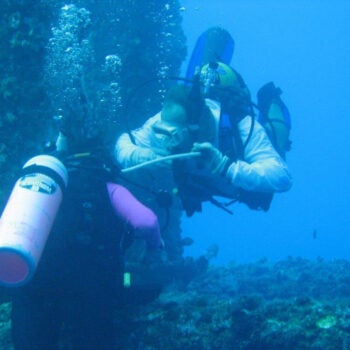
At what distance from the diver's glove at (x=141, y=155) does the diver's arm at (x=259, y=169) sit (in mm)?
1038

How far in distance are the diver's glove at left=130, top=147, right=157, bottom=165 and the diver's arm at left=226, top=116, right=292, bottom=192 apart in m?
1.04

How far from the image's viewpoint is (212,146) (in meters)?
4.26

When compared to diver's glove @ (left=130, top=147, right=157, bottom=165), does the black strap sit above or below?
below

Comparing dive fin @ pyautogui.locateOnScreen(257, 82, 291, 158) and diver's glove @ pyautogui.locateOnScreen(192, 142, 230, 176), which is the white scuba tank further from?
dive fin @ pyautogui.locateOnScreen(257, 82, 291, 158)

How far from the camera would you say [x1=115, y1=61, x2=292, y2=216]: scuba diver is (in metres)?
4.41

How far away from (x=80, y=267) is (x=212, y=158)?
1.85m

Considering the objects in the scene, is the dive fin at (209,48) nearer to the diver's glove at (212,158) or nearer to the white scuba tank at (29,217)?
the diver's glove at (212,158)

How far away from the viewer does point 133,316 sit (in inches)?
157

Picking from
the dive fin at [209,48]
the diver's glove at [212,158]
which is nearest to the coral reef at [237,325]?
the diver's glove at [212,158]

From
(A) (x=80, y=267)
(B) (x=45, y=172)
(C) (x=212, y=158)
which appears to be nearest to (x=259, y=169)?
(C) (x=212, y=158)

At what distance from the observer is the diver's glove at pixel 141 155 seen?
4.80m

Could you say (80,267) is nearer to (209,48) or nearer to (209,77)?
(209,77)

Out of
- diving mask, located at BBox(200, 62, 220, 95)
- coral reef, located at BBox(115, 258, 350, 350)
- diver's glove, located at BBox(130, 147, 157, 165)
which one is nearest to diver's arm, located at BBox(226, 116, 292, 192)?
diving mask, located at BBox(200, 62, 220, 95)

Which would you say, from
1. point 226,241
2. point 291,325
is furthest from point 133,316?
point 226,241
